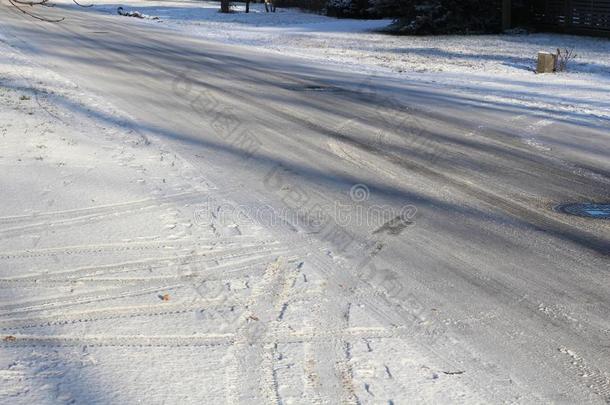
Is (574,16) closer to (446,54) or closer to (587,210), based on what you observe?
(446,54)

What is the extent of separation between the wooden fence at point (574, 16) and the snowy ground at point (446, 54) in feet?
3.55

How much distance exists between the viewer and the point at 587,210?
6.94 metres

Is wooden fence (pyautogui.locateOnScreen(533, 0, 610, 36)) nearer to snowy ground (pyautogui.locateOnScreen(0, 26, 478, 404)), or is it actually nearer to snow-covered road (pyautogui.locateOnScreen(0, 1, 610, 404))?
snow-covered road (pyautogui.locateOnScreen(0, 1, 610, 404))

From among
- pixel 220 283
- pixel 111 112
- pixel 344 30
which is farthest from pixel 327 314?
pixel 344 30

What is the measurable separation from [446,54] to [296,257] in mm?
17671

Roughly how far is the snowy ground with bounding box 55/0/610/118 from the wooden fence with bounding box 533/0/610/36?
1083 mm

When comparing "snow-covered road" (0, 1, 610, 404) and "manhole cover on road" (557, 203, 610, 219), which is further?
"manhole cover on road" (557, 203, 610, 219)

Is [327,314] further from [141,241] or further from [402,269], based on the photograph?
[141,241]

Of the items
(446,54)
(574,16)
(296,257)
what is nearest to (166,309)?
(296,257)

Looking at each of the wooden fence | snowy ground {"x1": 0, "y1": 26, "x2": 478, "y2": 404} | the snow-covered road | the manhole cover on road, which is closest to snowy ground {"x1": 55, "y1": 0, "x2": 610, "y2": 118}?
the wooden fence

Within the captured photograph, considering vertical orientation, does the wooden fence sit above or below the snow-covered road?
above

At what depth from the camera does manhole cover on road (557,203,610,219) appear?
6.79 meters

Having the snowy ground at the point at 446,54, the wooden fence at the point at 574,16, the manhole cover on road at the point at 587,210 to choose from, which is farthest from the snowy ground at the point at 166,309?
the wooden fence at the point at 574,16

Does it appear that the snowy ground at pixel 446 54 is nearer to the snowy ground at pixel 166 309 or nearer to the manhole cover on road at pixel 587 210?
the manhole cover on road at pixel 587 210
